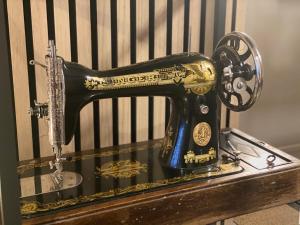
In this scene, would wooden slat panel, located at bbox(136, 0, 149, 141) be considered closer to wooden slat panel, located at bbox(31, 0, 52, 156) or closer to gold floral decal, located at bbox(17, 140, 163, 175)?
gold floral decal, located at bbox(17, 140, 163, 175)

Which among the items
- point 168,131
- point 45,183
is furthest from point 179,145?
point 45,183

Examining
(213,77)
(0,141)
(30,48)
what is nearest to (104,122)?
(30,48)

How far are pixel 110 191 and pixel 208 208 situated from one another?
271mm

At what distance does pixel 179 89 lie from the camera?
3.77ft

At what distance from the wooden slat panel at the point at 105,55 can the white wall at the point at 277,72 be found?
29.8 inches

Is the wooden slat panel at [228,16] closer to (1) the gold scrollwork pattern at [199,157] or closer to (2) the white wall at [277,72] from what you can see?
(2) the white wall at [277,72]

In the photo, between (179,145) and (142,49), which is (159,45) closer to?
(142,49)

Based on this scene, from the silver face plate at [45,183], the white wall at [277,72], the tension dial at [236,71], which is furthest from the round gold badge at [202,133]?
the white wall at [277,72]

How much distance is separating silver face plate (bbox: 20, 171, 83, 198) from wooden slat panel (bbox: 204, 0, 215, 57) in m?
0.74

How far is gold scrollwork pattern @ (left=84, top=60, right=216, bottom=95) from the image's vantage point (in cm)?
110

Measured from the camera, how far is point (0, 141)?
2.24 feet

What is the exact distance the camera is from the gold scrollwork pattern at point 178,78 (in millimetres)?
1096

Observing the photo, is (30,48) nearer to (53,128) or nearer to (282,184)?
(53,128)

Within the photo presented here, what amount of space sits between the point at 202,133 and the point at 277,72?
1008mm
